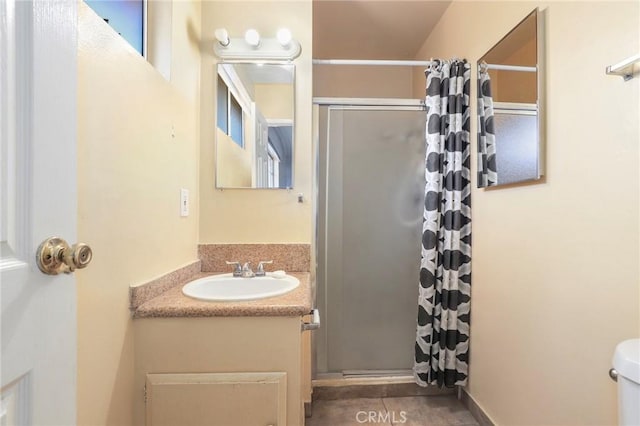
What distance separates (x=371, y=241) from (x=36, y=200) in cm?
166

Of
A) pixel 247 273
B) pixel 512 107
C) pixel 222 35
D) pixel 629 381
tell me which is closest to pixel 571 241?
pixel 629 381

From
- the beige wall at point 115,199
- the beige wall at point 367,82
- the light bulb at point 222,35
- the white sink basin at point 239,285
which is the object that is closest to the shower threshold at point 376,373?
the white sink basin at point 239,285

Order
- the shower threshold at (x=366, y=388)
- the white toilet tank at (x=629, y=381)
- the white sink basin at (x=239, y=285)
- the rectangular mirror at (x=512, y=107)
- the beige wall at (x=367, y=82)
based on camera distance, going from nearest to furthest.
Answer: the white toilet tank at (x=629, y=381) → the rectangular mirror at (x=512, y=107) → the white sink basin at (x=239, y=285) → the shower threshold at (x=366, y=388) → the beige wall at (x=367, y=82)

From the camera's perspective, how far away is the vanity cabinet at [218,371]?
104 centimetres

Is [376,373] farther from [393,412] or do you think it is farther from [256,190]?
[256,190]

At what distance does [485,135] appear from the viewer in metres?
1.52

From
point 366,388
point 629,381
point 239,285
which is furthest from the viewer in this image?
point 366,388

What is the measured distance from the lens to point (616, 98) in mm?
902

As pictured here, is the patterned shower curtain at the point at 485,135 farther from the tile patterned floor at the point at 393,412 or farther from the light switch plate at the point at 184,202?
the light switch plate at the point at 184,202

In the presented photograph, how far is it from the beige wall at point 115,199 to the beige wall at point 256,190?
1.18 ft

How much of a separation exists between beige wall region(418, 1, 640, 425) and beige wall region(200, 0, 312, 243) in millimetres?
996

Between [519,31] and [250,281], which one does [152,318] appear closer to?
[250,281]

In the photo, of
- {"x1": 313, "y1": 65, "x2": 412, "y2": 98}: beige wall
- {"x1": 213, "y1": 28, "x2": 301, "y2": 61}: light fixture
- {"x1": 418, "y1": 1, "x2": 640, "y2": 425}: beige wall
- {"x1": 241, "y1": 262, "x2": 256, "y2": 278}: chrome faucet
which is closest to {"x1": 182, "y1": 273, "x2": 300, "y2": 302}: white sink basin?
{"x1": 241, "y1": 262, "x2": 256, "y2": 278}: chrome faucet

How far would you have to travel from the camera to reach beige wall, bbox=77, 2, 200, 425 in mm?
826
